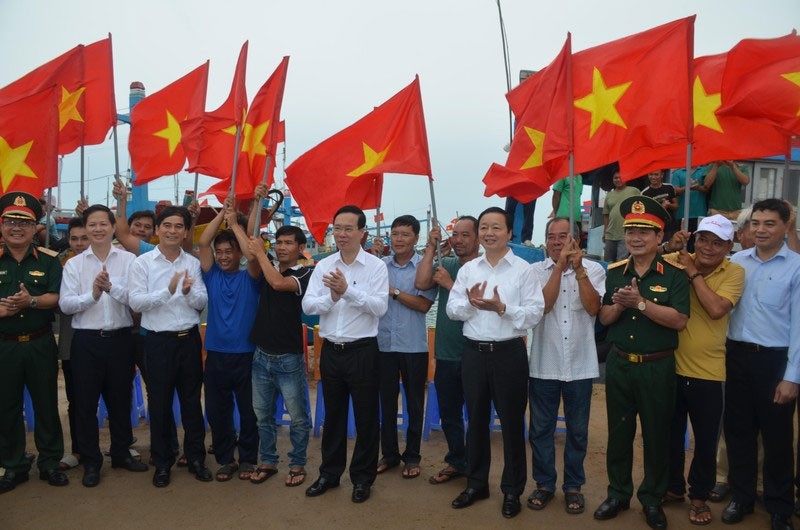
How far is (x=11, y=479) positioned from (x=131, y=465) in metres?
0.87

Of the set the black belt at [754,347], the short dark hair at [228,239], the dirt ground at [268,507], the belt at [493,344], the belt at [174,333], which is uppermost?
the short dark hair at [228,239]

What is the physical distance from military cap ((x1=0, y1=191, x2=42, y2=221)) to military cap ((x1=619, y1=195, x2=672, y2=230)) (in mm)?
4595

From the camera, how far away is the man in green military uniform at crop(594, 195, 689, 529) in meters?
3.83

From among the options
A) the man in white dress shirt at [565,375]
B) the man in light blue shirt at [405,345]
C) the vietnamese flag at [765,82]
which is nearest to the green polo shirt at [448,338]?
the man in light blue shirt at [405,345]

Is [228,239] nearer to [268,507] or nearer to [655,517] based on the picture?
[268,507]

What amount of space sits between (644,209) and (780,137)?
1647mm

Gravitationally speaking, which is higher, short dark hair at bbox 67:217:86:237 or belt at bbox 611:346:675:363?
short dark hair at bbox 67:217:86:237

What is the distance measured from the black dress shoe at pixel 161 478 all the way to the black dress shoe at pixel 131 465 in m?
0.28

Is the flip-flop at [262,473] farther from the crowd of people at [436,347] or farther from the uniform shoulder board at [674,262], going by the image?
the uniform shoulder board at [674,262]

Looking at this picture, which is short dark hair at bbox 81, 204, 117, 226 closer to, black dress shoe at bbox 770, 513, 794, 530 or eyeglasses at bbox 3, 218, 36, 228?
eyeglasses at bbox 3, 218, 36, 228

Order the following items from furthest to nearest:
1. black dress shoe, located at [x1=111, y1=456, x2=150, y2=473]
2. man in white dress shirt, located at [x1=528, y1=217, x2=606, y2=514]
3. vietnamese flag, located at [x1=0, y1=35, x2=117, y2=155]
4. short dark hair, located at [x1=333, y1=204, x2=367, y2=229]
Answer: vietnamese flag, located at [x1=0, y1=35, x2=117, y2=155] → black dress shoe, located at [x1=111, y1=456, x2=150, y2=473] → short dark hair, located at [x1=333, y1=204, x2=367, y2=229] → man in white dress shirt, located at [x1=528, y1=217, x2=606, y2=514]

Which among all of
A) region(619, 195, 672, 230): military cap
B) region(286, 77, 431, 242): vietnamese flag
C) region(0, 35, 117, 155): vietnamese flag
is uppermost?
region(0, 35, 117, 155): vietnamese flag

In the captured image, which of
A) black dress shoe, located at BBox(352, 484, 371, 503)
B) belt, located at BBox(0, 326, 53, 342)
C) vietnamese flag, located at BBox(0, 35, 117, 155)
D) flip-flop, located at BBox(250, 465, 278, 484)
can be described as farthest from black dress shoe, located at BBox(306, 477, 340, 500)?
vietnamese flag, located at BBox(0, 35, 117, 155)

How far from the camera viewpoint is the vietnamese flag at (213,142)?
5.82m
